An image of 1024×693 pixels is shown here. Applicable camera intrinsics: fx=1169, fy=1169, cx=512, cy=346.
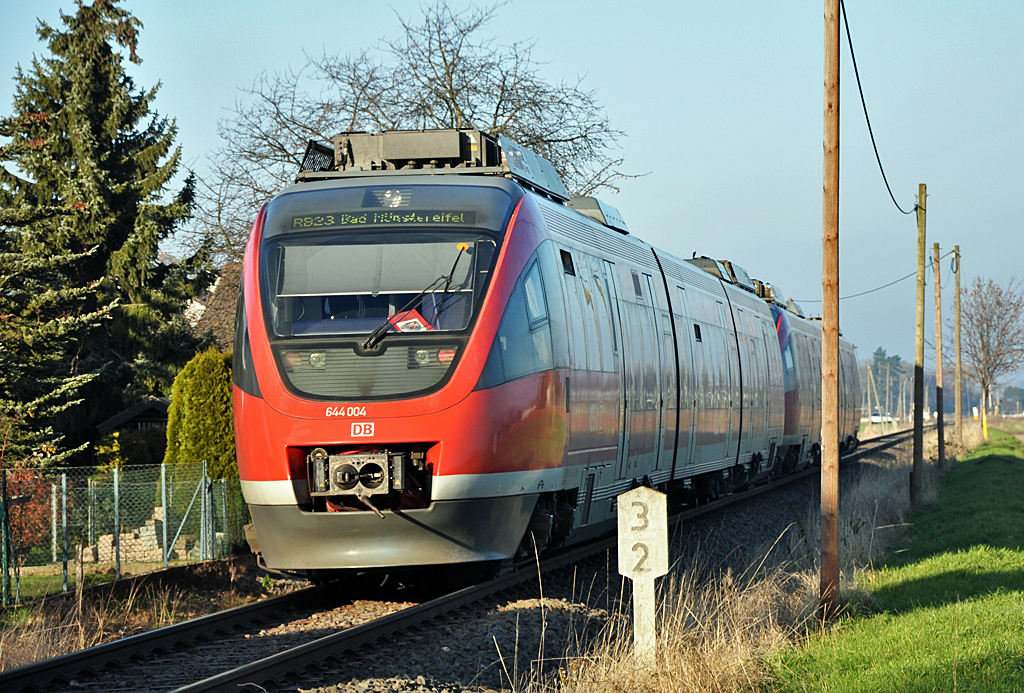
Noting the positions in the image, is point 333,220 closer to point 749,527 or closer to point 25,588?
point 25,588

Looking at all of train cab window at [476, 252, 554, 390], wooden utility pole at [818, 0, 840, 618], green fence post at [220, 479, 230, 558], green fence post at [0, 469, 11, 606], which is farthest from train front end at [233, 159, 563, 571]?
green fence post at [220, 479, 230, 558]

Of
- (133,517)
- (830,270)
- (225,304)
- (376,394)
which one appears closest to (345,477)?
(376,394)

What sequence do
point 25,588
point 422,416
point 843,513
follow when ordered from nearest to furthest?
point 422,416 → point 25,588 → point 843,513

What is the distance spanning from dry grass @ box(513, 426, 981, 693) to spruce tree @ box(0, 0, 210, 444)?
1853 cm

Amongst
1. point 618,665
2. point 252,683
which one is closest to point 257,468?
point 252,683

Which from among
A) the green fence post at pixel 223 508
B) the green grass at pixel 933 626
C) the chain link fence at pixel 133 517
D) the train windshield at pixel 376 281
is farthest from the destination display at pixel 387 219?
the green fence post at pixel 223 508

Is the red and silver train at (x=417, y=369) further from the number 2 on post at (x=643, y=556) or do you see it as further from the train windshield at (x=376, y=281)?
the number 2 on post at (x=643, y=556)

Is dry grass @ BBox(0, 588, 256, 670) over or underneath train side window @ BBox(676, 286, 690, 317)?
underneath

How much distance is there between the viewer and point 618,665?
7734 mm

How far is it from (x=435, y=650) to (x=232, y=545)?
7959 millimetres

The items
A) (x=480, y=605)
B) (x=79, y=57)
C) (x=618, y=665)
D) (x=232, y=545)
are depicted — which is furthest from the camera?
(x=79, y=57)

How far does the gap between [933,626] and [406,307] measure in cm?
549

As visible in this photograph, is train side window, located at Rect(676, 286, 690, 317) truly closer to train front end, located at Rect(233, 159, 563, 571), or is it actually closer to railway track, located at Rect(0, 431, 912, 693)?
railway track, located at Rect(0, 431, 912, 693)

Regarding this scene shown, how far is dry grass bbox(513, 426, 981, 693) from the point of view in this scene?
24.6 feet
